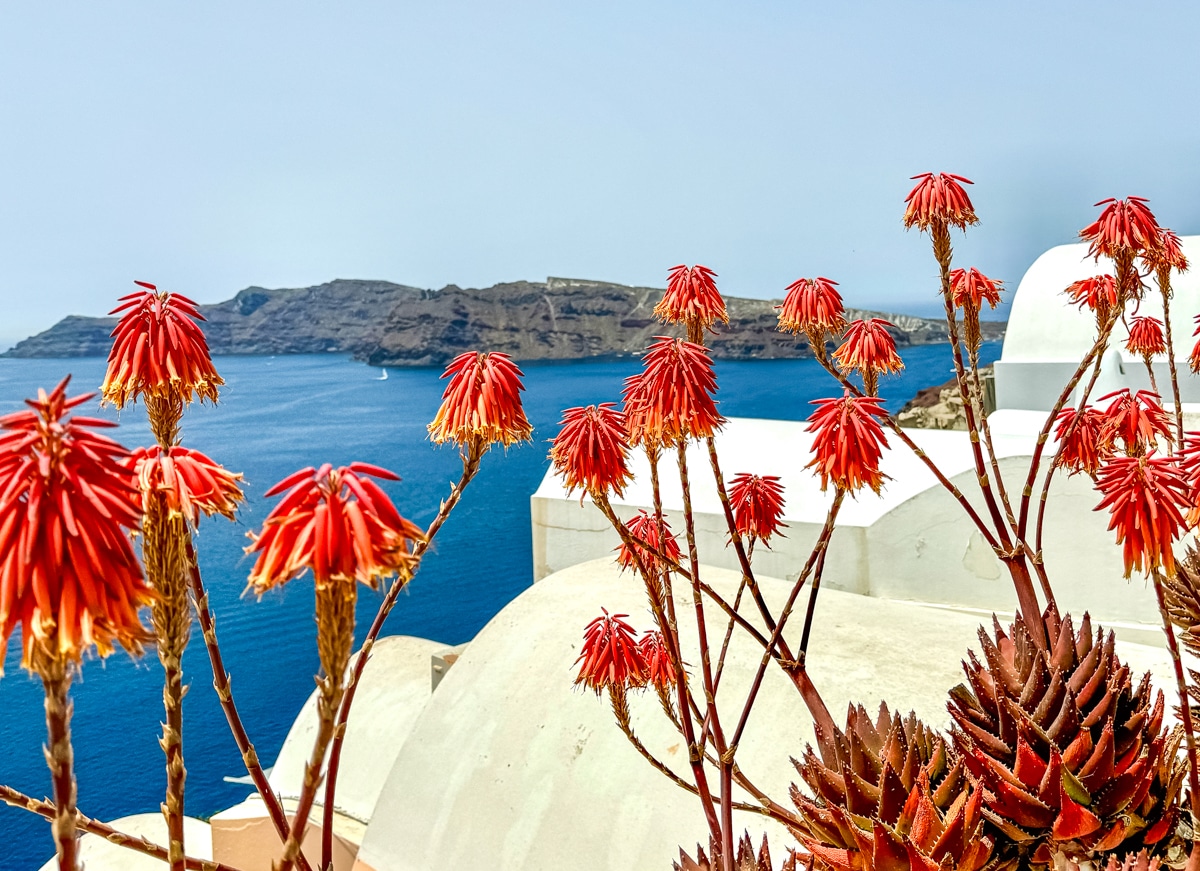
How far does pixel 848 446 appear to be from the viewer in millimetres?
2209

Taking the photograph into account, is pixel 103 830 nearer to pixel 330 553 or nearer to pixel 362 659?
pixel 362 659

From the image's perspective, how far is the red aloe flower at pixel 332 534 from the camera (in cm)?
102

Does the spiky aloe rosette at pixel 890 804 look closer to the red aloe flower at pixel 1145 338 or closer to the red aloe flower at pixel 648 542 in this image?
the red aloe flower at pixel 648 542

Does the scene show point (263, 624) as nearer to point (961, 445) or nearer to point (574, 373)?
point (961, 445)

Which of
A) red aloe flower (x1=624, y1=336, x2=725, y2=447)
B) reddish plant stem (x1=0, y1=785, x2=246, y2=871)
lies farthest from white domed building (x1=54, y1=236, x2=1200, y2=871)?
reddish plant stem (x1=0, y1=785, x2=246, y2=871)

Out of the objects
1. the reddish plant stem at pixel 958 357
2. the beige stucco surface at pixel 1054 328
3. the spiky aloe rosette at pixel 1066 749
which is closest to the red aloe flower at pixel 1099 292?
the reddish plant stem at pixel 958 357

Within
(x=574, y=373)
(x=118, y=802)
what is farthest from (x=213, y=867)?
(x=574, y=373)

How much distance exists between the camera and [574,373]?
299 ft

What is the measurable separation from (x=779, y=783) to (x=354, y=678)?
360 centimetres

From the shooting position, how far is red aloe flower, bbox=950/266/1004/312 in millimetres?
3418

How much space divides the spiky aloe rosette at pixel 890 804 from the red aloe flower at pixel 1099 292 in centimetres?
178

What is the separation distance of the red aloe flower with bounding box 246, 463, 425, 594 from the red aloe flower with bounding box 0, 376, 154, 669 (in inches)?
6.1

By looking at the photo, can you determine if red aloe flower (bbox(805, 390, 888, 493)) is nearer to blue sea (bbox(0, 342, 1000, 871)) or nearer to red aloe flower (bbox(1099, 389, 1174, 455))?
blue sea (bbox(0, 342, 1000, 871))

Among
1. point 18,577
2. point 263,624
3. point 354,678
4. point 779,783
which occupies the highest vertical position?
point 18,577
